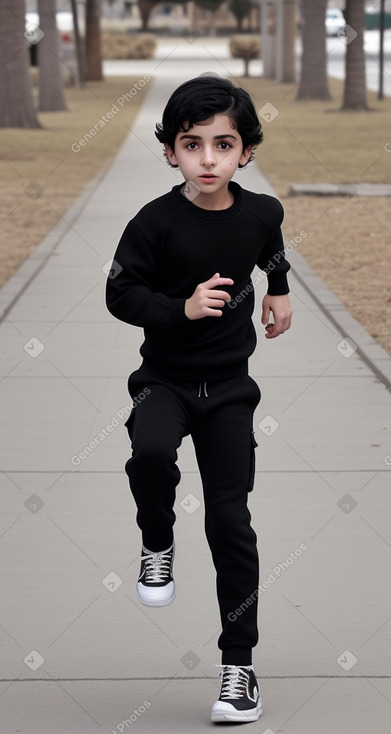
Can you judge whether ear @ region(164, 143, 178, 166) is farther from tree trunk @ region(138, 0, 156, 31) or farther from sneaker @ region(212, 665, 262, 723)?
tree trunk @ region(138, 0, 156, 31)

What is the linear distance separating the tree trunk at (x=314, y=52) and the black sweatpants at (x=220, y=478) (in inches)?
1166

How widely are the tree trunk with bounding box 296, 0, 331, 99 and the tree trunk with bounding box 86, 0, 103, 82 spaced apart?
473 inches

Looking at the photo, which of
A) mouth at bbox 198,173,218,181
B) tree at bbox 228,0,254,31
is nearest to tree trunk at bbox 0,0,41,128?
mouth at bbox 198,173,218,181

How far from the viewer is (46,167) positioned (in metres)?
20.1

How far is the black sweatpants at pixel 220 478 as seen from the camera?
3623 millimetres

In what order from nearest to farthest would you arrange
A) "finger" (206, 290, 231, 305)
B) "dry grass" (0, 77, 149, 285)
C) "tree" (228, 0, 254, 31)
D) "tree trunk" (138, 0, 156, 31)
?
"finger" (206, 290, 231, 305), "dry grass" (0, 77, 149, 285), "tree" (228, 0, 254, 31), "tree trunk" (138, 0, 156, 31)

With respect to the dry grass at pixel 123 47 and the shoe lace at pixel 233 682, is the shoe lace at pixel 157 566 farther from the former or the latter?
the dry grass at pixel 123 47

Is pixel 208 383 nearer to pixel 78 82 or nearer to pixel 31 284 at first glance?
pixel 31 284

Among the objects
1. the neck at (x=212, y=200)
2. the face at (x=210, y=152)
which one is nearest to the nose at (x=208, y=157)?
the face at (x=210, y=152)

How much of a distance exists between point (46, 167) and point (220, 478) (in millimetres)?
16871

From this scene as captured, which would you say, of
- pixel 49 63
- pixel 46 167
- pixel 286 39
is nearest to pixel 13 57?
pixel 46 167

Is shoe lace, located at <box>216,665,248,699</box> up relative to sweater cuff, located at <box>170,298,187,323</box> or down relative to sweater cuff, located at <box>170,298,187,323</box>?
down

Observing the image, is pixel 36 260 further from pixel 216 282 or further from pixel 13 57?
pixel 13 57

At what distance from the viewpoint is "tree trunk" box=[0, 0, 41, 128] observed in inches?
958
